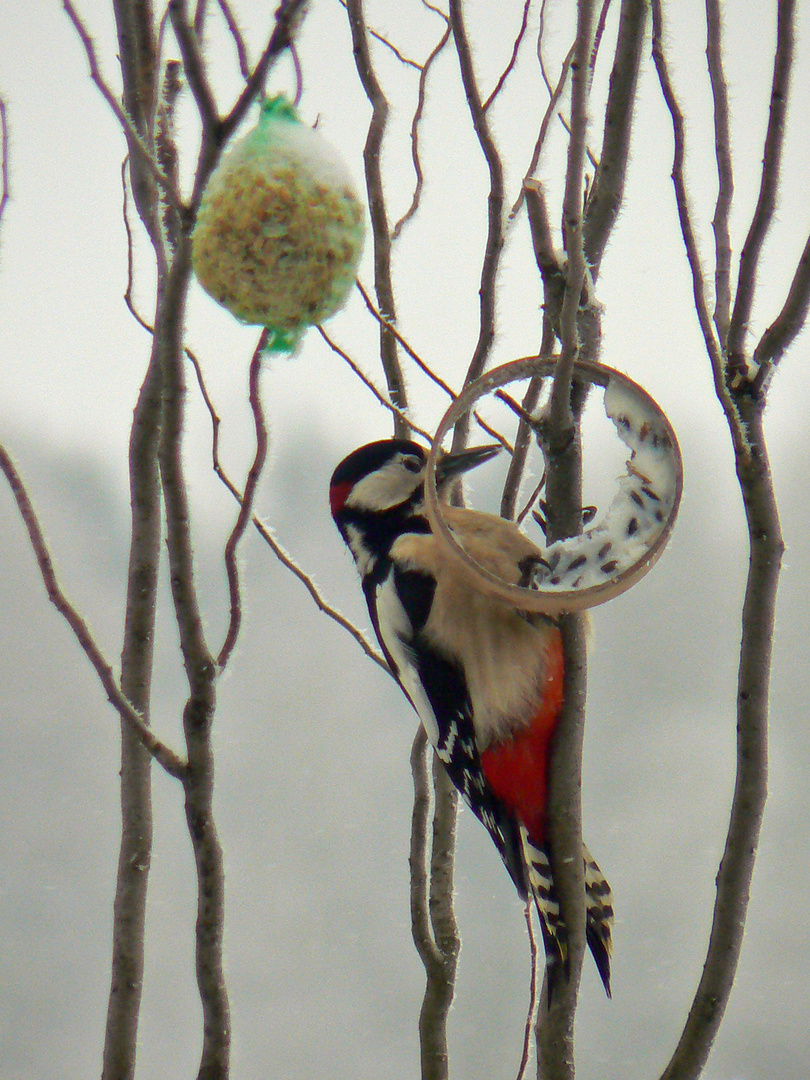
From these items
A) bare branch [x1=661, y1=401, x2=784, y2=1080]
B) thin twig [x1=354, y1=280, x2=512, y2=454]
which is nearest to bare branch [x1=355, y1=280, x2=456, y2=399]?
thin twig [x1=354, y1=280, x2=512, y2=454]

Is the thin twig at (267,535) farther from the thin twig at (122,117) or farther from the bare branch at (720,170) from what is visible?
the bare branch at (720,170)

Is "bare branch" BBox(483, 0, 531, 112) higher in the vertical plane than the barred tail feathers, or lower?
higher

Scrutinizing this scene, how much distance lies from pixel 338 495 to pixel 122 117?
80 centimetres

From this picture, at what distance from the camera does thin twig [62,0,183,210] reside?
28.6 inches

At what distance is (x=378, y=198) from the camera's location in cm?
126

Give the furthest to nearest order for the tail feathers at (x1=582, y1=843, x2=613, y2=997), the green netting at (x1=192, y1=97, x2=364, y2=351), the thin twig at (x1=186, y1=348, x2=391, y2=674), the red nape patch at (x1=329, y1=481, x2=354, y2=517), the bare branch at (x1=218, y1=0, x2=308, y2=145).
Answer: the red nape patch at (x1=329, y1=481, x2=354, y2=517)
the tail feathers at (x1=582, y1=843, x2=613, y2=997)
the thin twig at (x1=186, y1=348, x2=391, y2=674)
the green netting at (x1=192, y1=97, x2=364, y2=351)
the bare branch at (x1=218, y1=0, x2=308, y2=145)

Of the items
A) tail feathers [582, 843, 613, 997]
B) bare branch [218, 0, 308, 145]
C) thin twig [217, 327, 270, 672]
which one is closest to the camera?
bare branch [218, 0, 308, 145]

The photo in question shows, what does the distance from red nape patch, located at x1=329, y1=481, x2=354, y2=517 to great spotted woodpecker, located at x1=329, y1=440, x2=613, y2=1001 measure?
9cm

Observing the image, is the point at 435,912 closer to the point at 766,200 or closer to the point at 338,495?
the point at 338,495

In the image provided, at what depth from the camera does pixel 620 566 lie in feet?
2.89

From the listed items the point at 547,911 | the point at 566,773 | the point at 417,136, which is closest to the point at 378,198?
the point at 417,136

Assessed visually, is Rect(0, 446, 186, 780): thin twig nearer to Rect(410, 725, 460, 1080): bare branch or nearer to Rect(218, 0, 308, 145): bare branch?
Rect(410, 725, 460, 1080): bare branch

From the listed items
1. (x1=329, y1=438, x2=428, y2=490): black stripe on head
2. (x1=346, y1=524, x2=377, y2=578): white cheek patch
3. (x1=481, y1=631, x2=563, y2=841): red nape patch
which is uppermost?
(x1=329, y1=438, x2=428, y2=490): black stripe on head

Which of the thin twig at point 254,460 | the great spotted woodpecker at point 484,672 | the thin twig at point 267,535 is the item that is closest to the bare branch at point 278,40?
the thin twig at point 254,460
